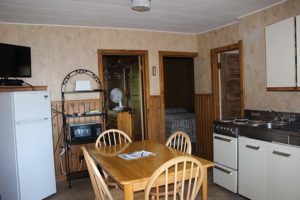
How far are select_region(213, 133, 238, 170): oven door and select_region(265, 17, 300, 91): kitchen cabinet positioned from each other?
823 millimetres

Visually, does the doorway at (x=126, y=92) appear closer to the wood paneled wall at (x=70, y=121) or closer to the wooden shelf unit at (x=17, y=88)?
the wood paneled wall at (x=70, y=121)

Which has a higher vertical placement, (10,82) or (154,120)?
(10,82)

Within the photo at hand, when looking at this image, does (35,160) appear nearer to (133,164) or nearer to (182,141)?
(133,164)

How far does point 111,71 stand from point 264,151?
483 cm

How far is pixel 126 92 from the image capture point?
Answer: 623cm

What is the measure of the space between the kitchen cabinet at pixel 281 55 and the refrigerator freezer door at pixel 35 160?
289 cm

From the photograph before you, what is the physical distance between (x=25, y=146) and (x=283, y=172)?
9.24 feet

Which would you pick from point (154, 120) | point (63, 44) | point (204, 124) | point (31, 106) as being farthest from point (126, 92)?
point (31, 106)

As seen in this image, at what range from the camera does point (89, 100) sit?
3996mm

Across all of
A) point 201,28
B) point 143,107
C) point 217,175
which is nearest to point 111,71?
point 143,107

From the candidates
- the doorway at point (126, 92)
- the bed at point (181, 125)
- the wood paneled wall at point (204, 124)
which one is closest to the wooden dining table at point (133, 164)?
the doorway at point (126, 92)

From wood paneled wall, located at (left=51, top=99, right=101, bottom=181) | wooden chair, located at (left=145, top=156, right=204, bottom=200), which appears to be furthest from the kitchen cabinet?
wood paneled wall, located at (left=51, top=99, right=101, bottom=181)

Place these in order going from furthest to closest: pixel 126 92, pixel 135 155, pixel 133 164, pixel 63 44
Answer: pixel 126 92 → pixel 63 44 → pixel 135 155 → pixel 133 164

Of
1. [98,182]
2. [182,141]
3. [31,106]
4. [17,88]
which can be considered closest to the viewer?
[98,182]
